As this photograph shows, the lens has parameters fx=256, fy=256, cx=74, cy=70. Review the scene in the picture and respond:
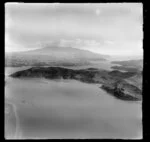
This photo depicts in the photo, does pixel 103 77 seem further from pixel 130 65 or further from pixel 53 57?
pixel 53 57

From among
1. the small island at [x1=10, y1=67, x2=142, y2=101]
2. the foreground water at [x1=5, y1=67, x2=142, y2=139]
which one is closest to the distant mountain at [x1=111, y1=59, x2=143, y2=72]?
the small island at [x1=10, y1=67, x2=142, y2=101]

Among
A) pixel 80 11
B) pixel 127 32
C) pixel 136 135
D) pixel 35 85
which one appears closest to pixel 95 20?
pixel 80 11

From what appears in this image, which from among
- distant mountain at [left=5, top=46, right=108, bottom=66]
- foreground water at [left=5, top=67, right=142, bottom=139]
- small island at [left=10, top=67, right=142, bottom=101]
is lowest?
foreground water at [left=5, top=67, right=142, bottom=139]

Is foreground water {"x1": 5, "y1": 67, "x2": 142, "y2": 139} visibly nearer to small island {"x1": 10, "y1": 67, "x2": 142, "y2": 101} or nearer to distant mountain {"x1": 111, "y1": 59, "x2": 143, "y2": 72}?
small island {"x1": 10, "y1": 67, "x2": 142, "y2": 101}

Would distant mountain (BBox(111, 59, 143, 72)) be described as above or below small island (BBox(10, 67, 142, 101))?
above

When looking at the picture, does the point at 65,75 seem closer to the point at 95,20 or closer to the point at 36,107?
the point at 36,107

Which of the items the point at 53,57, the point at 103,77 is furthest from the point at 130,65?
the point at 53,57
